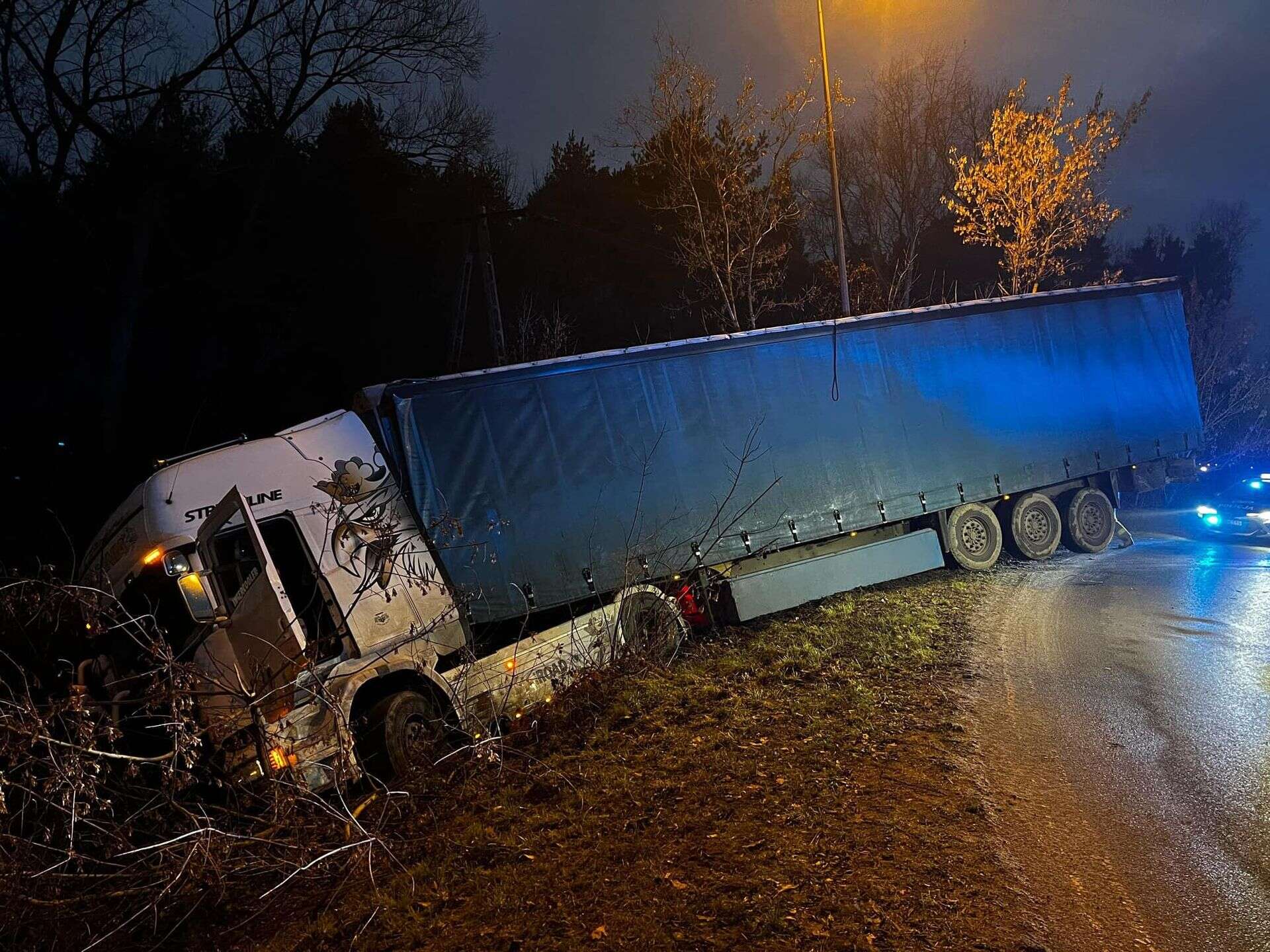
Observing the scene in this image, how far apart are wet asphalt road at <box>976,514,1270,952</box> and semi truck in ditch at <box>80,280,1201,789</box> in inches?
94.5

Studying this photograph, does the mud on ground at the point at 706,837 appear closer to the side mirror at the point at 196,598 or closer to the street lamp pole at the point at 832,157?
the side mirror at the point at 196,598

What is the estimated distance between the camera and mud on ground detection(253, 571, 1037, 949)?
3922 millimetres

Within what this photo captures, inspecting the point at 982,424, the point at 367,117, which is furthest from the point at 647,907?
the point at 367,117

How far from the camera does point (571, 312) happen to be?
26.2 m

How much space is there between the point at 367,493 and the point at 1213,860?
20.2 feet

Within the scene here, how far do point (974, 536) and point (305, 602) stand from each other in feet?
30.4

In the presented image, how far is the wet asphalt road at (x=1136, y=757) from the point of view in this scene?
4004mm

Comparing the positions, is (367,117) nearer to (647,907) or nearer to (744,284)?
(744,284)

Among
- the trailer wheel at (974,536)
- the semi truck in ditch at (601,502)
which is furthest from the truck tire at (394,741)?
the trailer wheel at (974,536)

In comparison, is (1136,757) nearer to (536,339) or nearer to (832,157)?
(832,157)

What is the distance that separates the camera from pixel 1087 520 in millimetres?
13016

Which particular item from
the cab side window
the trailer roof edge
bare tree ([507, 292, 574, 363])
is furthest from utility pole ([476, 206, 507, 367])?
the cab side window

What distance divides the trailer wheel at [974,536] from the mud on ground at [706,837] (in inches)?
183

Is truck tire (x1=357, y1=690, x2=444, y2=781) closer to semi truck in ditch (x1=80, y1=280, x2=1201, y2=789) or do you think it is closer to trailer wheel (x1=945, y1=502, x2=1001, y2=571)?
semi truck in ditch (x1=80, y1=280, x2=1201, y2=789)
